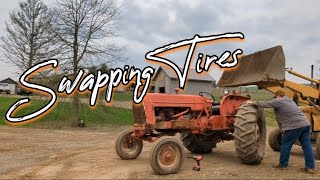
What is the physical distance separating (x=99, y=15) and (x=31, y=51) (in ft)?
20.9

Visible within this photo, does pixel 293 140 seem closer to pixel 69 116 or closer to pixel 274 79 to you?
pixel 274 79

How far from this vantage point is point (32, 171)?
888cm

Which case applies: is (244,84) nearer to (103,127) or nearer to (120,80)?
(120,80)

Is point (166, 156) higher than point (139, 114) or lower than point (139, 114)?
lower

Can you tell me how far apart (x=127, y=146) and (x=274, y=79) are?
4.04 m

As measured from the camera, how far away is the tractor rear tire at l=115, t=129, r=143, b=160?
10164 mm

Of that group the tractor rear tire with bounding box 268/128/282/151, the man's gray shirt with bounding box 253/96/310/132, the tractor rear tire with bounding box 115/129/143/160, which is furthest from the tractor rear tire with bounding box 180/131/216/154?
the man's gray shirt with bounding box 253/96/310/132

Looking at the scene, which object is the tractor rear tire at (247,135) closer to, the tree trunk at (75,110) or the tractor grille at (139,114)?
the tractor grille at (139,114)

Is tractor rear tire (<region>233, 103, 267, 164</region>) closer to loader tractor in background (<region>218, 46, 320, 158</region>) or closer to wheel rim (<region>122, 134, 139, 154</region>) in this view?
loader tractor in background (<region>218, 46, 320, 158</region>)

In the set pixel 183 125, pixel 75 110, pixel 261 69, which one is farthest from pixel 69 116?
pixel 261 69

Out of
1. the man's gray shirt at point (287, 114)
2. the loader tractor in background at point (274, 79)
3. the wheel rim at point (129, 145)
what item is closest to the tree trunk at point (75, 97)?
the loader tractor in background at point (274, 79)

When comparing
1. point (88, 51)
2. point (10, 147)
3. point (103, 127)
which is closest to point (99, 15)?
point (88, 51)

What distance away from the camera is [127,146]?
410 inches

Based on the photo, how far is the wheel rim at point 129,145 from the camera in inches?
406
